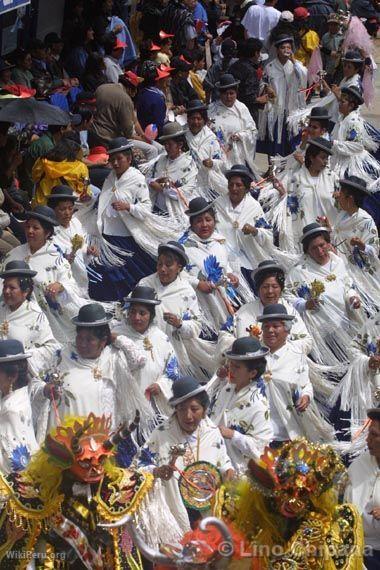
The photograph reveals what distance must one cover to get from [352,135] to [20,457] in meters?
6.55

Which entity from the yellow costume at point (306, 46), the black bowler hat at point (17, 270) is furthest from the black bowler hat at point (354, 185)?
the yellow costume at point (306, 46)

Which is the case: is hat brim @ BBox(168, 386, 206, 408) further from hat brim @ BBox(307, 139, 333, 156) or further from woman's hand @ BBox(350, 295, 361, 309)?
hat brim @ BBox(307, 139, 333, 156)

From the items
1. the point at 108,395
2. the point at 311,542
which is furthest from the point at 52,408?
the point at 311,542

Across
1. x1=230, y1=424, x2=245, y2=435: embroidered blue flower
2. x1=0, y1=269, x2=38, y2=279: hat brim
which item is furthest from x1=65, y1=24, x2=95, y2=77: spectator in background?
x1=230, y1=424, x2=245, y2=435: embroidered blue flower

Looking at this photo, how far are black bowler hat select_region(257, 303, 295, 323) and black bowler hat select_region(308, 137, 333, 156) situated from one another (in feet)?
10.4

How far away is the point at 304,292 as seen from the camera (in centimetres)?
1137

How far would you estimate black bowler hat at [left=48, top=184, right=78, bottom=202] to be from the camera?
11.9 meters

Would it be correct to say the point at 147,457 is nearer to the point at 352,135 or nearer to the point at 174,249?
the point at 174,249

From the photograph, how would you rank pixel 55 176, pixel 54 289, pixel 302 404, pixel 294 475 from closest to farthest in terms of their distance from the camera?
1. pixel 294 475
2. pixel 302 404
3. pixel 54 289
4. pixel 55 176

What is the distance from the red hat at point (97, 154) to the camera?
1423 centimetres

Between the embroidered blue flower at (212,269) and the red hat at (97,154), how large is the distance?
105 inches

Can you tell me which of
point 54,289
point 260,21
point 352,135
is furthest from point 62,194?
point 260,21

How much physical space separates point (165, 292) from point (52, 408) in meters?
1.75

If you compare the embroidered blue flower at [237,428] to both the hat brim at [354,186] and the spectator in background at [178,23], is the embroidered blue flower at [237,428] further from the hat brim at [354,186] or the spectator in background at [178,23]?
the spectator in background at [178,23]
